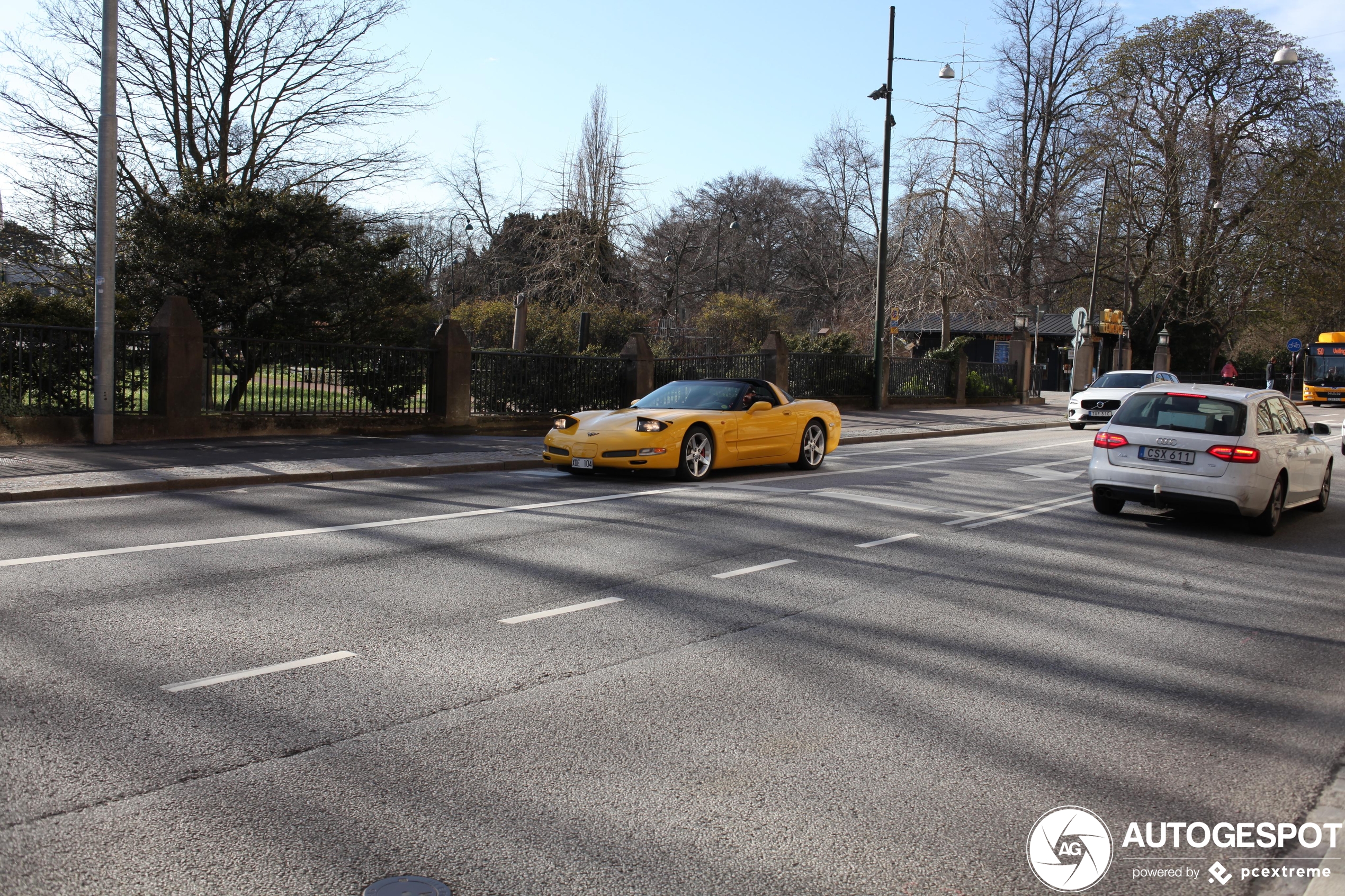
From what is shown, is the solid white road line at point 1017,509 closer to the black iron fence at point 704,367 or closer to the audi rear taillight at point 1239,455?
the audi rear taillight at point 1239,455

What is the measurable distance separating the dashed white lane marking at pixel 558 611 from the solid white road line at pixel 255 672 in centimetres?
106

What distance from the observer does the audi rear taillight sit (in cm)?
991

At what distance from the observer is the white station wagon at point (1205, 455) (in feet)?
32.6

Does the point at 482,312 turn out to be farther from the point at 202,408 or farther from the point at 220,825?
the point at 220,825

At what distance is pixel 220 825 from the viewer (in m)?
3.32

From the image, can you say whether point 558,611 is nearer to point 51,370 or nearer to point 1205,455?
point 1205,455

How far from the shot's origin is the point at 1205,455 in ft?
33.0

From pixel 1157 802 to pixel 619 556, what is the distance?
15.7 feet

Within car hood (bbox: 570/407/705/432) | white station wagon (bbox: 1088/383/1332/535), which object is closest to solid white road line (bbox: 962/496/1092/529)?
white station wagon (bbox: 1088/383/1332/535)

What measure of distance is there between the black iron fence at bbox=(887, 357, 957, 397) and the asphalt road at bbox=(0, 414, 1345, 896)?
25.7 metres

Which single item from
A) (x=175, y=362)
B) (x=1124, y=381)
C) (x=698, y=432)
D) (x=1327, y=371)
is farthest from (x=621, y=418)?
(x=1327, y=371)

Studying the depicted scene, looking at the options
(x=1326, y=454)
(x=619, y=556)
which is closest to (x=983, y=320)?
(x=1326, y=454)

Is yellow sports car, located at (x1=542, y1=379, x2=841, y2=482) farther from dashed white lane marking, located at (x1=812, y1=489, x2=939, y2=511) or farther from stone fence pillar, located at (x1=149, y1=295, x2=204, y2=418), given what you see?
stone fence pillar, located at (x1=149, y1=295, x2=204, y2=418)

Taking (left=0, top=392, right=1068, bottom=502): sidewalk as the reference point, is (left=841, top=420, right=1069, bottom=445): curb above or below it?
above
